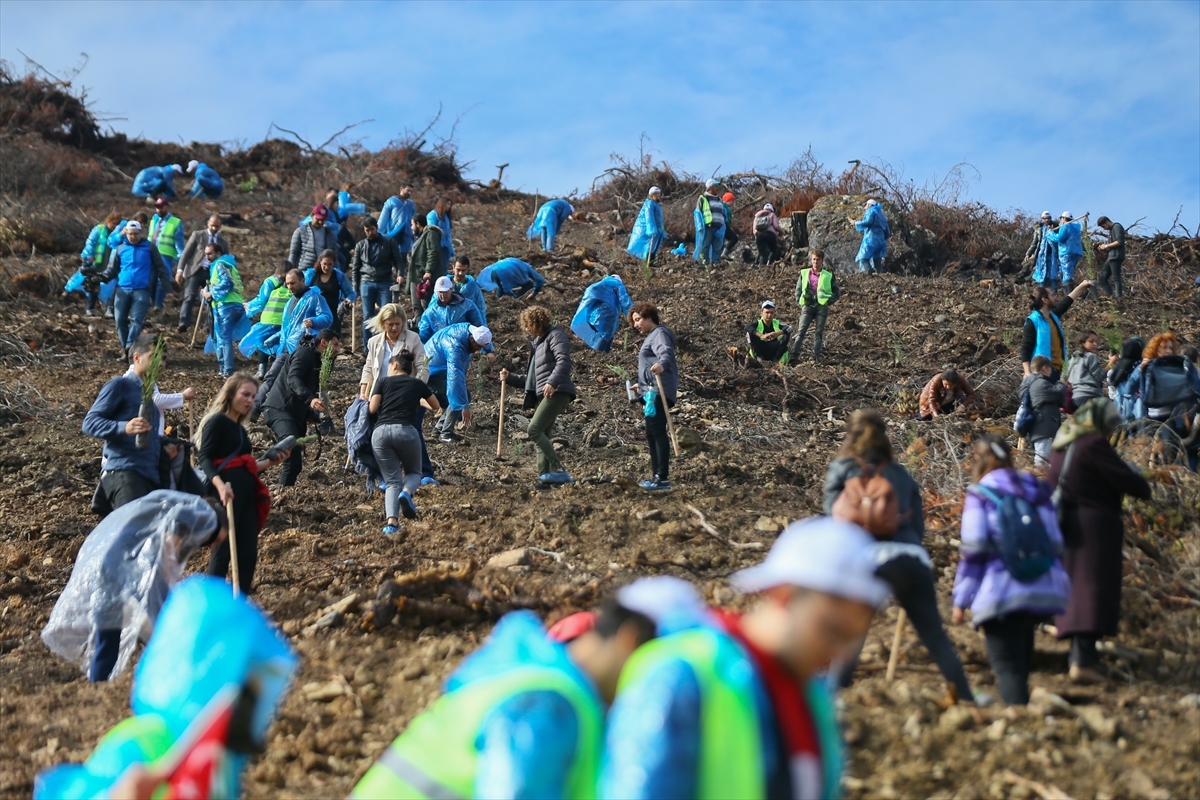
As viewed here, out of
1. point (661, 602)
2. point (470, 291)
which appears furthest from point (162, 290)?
point (661, 602)

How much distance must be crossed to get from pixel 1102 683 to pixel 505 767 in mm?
3754

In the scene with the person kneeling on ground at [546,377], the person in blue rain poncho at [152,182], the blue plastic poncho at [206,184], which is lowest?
the person kneeling on ground at [546,377]

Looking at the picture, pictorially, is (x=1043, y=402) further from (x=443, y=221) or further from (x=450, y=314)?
(x=443, y=221)

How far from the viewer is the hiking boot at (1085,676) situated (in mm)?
4387

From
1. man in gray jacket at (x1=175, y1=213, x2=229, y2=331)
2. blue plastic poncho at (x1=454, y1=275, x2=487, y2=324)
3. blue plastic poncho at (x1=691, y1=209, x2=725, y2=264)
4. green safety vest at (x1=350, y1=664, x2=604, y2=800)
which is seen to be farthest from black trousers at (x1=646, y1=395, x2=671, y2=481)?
blue plastic poncho at (x1=691, y1=209, x2=725, y2=264)

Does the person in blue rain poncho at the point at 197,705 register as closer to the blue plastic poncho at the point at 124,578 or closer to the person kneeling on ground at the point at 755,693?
the person kneeling on ground at the point at 755,693

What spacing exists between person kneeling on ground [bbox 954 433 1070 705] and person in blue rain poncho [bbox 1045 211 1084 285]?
13.7 m

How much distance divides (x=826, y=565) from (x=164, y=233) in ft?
46.5

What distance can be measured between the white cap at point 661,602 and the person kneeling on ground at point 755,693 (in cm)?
5

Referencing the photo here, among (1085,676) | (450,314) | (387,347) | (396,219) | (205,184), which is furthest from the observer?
(205,184)

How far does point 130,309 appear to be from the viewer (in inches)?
469


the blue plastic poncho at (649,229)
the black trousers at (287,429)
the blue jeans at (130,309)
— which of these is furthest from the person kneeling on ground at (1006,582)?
the blue plastic poncho at (649,229)


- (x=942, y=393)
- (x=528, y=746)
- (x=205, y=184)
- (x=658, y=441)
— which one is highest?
(x=205, y=184)

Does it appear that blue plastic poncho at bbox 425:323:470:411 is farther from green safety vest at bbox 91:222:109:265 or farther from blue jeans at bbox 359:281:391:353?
green safety vest at bbox 91:222:109:265
